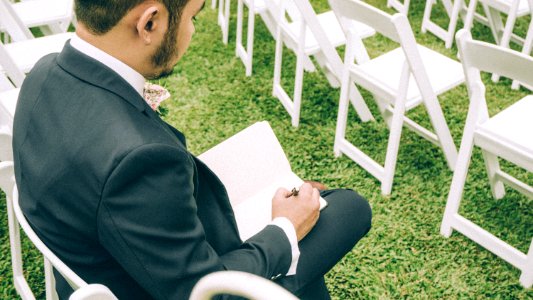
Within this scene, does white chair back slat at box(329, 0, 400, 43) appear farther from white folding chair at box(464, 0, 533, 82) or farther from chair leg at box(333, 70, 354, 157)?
white folding chair at box(464, 0, 533, 82)

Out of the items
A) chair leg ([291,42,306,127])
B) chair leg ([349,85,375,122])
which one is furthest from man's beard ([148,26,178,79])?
chair leg ([349,85,375,122])

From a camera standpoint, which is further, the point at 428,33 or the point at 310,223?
the point at 428,33

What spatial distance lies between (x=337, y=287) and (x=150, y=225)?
66.9 inches

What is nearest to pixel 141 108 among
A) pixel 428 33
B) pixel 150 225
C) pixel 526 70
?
pixel 150 225

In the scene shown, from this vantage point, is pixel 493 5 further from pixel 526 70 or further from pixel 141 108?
pixel 141 108

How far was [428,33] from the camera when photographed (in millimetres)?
5094

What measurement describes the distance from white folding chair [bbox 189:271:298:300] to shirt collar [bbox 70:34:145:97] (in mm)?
614

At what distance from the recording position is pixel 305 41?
3580 mm

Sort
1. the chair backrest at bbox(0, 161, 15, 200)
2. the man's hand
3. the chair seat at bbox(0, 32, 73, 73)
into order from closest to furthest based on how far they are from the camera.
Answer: the chair backrest at bbox(0, 161, 15, 200), the man's hand, the chair seat at bbox(0, 32, 73, 73)

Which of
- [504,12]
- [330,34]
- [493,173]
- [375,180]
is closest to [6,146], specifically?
[375,180]

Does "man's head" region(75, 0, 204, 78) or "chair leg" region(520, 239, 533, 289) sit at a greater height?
"man's head" region(75, 0, 204, 78)

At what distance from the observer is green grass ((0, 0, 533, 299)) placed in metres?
2.72

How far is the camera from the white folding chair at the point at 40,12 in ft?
11.6

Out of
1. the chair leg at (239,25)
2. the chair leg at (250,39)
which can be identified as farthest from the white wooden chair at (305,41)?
the chair leg at (239,25)
